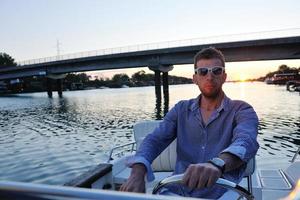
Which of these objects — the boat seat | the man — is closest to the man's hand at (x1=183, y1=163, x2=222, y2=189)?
the man

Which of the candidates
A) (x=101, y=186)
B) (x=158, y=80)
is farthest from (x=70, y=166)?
(x=158, y=80)

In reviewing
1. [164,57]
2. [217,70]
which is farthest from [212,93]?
[164,57]

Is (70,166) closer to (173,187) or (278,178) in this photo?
(278,178)

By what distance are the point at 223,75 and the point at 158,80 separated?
2306 inches

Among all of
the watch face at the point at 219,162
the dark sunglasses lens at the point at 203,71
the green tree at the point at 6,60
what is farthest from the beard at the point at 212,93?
the green tree at the point at 6,60

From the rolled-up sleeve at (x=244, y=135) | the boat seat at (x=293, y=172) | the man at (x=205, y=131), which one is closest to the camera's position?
the rolled-up sleeve at (x=244, y=135)

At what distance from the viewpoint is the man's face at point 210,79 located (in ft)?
10.5

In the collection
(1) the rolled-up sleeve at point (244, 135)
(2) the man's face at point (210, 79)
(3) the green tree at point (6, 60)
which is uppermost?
(3) the green tree at point (6, 60)

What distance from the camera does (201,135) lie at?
10.8ft

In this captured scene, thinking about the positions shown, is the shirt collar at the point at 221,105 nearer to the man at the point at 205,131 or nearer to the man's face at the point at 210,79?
the man at the point at 205,131

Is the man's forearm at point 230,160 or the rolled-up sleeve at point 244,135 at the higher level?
the rolled-up sleeve at point 244,135

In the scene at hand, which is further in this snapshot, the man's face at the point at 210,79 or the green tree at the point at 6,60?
the green tree at the point at 6,60

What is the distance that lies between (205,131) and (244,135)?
43cm

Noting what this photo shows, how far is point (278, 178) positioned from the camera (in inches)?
214
